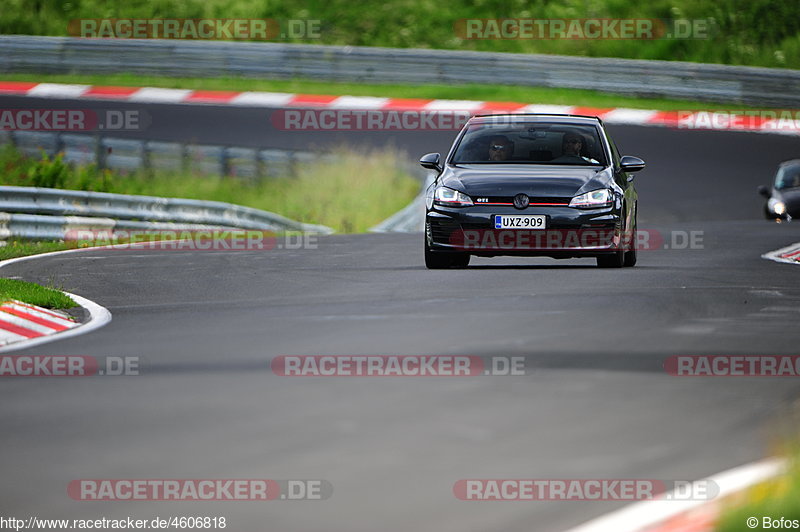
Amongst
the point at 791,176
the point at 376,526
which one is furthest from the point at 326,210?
the point at 376,526

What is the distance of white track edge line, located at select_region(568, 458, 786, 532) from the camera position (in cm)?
579

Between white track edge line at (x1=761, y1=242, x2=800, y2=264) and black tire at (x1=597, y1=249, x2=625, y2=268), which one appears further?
white track edge line at (x1=761, y1=242, x2=800, y2=264)

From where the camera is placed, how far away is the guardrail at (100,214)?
22031 mm

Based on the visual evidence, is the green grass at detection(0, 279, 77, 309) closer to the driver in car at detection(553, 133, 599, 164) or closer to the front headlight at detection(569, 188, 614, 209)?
the front headlight at detection(569, 188, 614, 209)

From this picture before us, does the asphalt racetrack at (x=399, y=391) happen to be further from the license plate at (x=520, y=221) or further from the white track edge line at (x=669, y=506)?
the license plate at (x=520, y=221)

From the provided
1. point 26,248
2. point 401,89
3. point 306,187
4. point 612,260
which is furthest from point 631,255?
point 401,89

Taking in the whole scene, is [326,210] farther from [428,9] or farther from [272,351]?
[272,351]

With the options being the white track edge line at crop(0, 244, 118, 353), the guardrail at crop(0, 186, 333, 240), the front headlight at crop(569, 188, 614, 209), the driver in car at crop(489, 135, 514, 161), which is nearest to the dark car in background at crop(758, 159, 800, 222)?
the guardrail at crop(0, 186, 333, 240)

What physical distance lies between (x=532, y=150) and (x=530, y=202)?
4.32 ft

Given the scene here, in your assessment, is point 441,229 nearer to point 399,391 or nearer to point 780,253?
point 780,253

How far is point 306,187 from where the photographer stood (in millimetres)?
27703

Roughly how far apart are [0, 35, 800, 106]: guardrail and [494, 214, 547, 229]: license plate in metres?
18.6

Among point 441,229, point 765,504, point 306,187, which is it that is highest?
point 765,504

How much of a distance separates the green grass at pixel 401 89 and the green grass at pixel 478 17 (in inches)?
147
